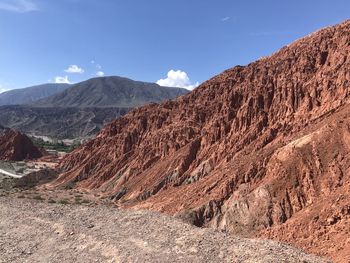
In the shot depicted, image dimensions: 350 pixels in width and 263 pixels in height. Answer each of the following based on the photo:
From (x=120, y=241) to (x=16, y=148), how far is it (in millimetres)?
86054

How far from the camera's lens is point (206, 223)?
34.7m

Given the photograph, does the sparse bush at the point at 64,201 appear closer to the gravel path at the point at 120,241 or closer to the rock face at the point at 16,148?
the gravel path at the point at 120,241

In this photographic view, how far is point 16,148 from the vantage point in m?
109

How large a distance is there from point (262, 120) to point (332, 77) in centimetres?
819

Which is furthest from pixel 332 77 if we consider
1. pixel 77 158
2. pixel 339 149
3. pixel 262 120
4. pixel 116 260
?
pixel 77 158

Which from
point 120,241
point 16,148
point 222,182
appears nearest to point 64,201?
point 222,182

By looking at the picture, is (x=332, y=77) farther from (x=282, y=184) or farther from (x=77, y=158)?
(x=77, y=158)

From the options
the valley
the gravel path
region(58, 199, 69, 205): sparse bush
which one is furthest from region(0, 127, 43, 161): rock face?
the gravel path

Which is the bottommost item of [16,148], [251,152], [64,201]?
[64,201]

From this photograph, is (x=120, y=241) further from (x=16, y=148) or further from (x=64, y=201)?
(x=16, y=148)

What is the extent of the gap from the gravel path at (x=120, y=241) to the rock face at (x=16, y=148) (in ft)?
236

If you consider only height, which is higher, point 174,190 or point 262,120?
point 262,120

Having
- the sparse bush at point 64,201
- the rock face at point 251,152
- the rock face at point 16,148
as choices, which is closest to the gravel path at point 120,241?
the rock face at point 251,152

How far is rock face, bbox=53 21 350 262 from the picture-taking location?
103ft
